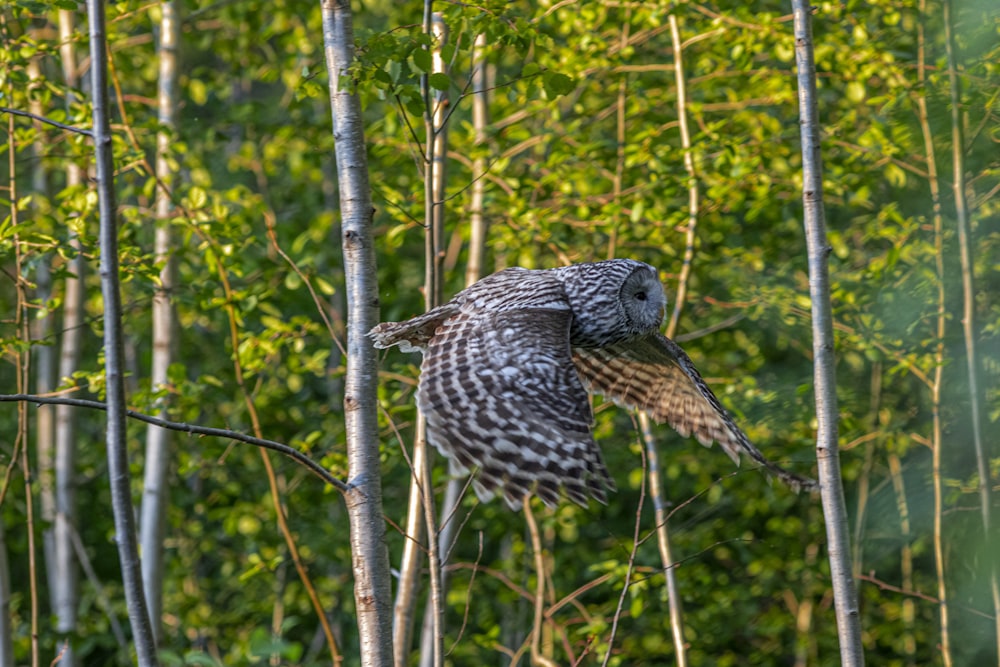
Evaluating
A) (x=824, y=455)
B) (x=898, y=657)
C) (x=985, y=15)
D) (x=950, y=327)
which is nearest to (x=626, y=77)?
(x=950, y=327)

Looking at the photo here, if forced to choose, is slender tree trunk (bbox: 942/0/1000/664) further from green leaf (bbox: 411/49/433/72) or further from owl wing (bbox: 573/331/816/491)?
green leaf (bbox: 411/49/433/72)

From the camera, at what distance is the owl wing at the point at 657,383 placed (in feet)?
12.5

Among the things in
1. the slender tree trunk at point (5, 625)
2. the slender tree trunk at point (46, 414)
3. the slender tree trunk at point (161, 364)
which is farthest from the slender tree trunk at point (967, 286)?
the slender tree trunk at point (46, 414)

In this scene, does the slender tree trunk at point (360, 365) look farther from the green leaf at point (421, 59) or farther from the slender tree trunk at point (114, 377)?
the slender tree trunk at point (114, 377)

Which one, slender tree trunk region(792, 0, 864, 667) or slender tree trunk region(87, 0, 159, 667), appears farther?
slender tree trunk region(792, 0, 864, 667)

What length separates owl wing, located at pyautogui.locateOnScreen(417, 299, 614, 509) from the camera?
2.72m

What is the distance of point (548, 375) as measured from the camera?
10.0 feet

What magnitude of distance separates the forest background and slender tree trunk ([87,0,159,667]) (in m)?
0.24

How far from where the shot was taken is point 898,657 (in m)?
8.59

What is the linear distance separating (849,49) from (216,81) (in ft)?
13.4

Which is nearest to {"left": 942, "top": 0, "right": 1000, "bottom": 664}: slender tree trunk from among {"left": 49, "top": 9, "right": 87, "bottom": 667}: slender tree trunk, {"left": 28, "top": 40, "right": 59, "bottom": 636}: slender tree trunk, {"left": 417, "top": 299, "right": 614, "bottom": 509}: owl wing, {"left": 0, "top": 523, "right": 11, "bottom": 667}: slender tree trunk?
{"left": 417, "top": 299, "right": 614, "bottom": 509}: owl wing

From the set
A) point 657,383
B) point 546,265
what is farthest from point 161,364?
point 657,383

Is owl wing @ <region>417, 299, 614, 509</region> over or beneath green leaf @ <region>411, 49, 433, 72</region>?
beneath

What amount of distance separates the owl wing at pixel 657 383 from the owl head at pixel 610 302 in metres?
0.11
